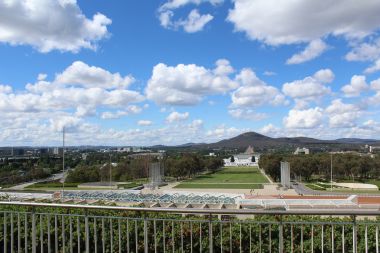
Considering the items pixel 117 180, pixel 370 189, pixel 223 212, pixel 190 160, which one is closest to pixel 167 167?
pixel 190 160

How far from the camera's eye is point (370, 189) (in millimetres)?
57312

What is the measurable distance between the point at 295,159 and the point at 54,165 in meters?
61.4

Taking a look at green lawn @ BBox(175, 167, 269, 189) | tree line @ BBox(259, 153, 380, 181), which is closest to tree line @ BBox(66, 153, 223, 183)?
green lawn @ BBox(175, 167, 269, 189)

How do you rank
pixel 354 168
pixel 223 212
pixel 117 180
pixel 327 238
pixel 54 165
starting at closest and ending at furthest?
1. pixel 223 212
2. pixel 327 238
3. pixel 354 168
4. pixel 117 180
5. pixel 54 165

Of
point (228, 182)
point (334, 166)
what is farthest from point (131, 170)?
point (334, 166)

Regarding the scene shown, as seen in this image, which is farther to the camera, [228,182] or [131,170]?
[131,170]

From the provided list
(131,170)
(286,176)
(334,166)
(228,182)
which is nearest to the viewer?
(286,176)

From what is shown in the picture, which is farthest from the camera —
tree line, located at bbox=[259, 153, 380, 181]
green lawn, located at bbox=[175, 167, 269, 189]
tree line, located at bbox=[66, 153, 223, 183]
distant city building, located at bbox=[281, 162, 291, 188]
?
tree line, located at bbox=[66, 153, 223, 183]

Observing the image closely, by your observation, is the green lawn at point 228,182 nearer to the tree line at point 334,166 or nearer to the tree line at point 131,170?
the tree line at point 334,166

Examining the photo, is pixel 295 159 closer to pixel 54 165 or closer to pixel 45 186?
pixel 45 186

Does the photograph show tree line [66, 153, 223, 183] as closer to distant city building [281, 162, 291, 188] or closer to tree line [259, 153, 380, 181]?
tree line [259, 153, 380, 181]

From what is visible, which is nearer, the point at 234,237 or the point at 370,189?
the point at 234,237

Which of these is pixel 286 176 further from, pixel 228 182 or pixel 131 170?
pixel 131 170

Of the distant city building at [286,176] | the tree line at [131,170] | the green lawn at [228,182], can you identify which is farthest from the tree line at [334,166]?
the tree line at [131,170]
